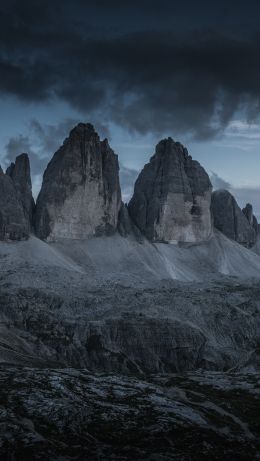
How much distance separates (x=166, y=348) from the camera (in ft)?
397

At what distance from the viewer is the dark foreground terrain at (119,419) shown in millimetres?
45125

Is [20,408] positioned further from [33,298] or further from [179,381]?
[33,298]

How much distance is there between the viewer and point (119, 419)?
55.2 m

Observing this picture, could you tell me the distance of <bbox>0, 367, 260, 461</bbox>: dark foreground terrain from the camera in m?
45.1

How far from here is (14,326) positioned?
417ft

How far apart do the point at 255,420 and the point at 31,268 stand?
122 meters

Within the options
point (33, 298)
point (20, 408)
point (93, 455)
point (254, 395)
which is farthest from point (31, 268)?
point (93, 455)

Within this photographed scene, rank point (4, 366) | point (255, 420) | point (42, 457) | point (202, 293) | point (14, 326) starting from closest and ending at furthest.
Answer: point (42, 457) < point (255, 420) < point (4, 366) < point (14, 326) < point (202, 293)

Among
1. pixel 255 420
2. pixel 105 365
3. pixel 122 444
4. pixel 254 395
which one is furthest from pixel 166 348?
pixel 122 444

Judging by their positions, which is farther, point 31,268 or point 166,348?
point 31,268

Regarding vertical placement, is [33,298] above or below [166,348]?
above

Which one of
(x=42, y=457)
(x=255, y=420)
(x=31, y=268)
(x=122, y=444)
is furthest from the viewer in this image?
(x=31, y=268)

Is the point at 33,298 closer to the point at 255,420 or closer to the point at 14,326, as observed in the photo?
the point at 14,326

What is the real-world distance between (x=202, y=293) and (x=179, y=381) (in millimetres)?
71093
